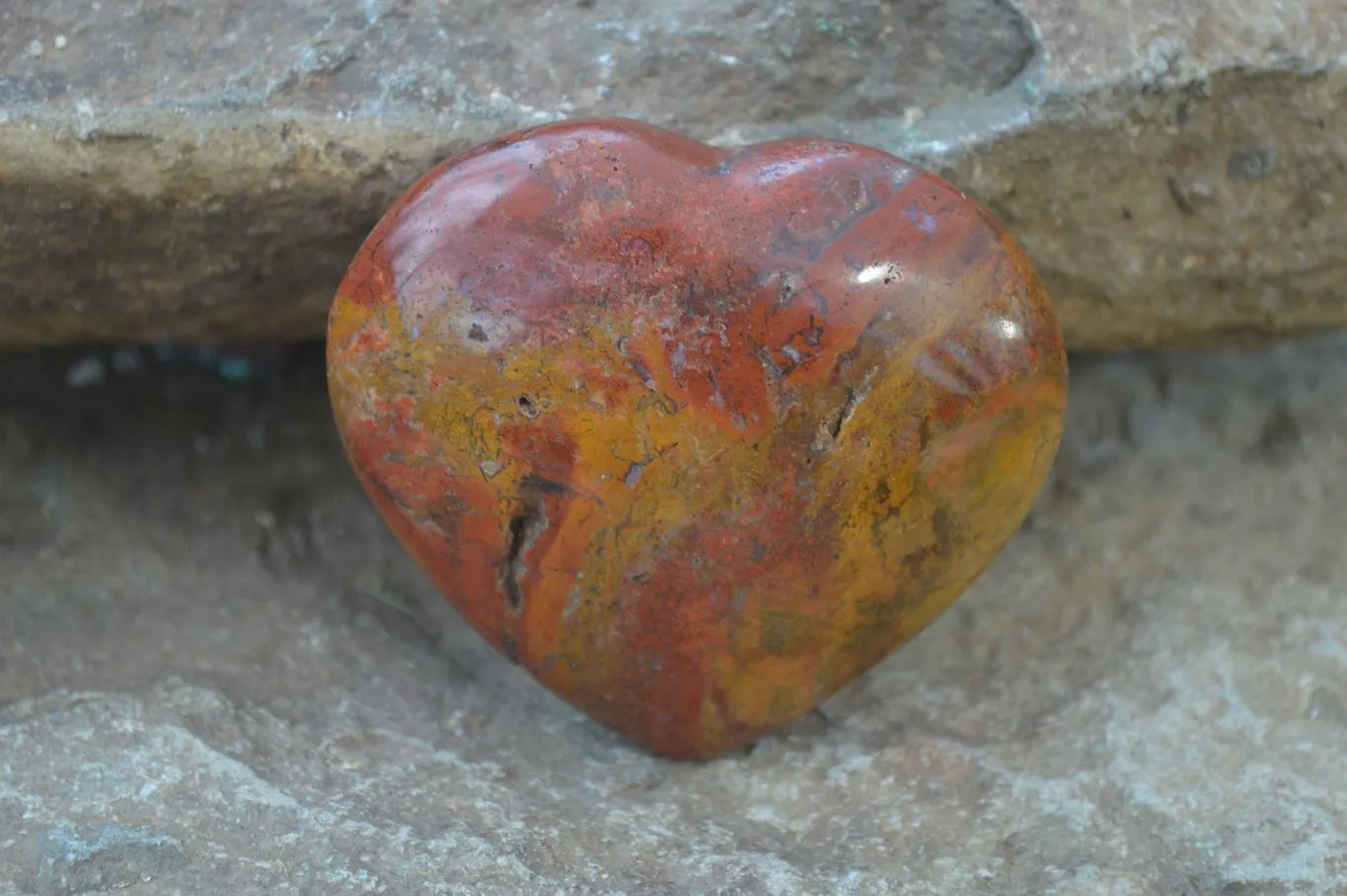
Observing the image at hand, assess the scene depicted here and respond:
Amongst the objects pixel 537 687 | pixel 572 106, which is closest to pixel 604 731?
pixel 537 687

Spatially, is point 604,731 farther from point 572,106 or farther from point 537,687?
point 572,106

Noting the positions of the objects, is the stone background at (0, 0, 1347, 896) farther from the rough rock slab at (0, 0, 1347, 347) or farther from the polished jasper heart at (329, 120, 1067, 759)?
the polished jasper heart at (329, 120, 1067, 759)

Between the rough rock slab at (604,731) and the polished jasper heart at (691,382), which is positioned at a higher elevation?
the polished jasper heart at (691,382)

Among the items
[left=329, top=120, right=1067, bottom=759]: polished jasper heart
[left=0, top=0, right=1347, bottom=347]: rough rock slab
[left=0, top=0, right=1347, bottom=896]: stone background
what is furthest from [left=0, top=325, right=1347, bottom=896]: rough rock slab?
[left=0, top=0, right=1347, bottom=347]: rough rock slab

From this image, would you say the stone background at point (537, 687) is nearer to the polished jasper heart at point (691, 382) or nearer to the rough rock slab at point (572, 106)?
the rough rock slab at point (572, 106)

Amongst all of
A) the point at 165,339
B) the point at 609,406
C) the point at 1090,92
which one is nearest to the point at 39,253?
the point at 165,339

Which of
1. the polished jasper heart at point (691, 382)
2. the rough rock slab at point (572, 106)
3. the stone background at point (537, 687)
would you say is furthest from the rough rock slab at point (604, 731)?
the rough rock slab at point (572, 106)
